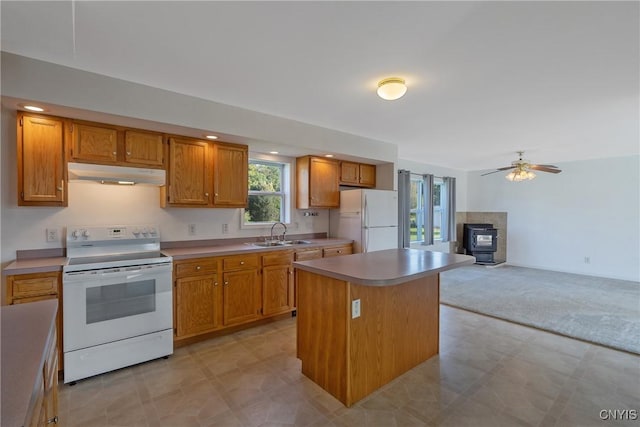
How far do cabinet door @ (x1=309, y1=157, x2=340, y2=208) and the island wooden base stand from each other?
77.1 inches

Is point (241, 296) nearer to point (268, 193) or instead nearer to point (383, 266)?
point (268, 193)

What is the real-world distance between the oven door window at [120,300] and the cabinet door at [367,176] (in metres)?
3.34

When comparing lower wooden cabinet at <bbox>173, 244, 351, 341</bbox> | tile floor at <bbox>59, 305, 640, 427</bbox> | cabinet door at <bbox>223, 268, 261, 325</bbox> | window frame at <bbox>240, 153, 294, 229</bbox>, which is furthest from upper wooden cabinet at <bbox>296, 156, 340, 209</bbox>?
tile floor at <bbox>59, 305, 640, 427</bbox>

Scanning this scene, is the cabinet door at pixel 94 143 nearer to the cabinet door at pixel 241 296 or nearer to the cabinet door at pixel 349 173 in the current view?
the cabinet door at pixel 241 296

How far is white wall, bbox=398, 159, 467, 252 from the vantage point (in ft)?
22.0

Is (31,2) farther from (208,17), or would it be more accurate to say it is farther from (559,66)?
(559,66)

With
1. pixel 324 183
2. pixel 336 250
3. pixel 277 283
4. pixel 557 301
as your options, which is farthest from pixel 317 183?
pixel 557 301

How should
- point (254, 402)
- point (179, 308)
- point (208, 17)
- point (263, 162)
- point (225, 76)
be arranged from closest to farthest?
point (208, 17) < point (254, 402) < point (225, 76) < point (179, 308) < point (263, 162)

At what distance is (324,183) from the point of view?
14.6 feet

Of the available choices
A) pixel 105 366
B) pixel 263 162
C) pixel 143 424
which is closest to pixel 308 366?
pixel 143 424

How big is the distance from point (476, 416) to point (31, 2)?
3.65 metres

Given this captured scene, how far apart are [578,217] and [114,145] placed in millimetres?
8315

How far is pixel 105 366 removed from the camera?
2531 millimetres

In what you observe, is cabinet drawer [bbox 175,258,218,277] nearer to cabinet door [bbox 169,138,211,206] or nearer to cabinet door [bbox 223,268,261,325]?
cabinet door [bbox 223,268,261,325]
